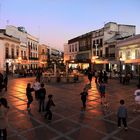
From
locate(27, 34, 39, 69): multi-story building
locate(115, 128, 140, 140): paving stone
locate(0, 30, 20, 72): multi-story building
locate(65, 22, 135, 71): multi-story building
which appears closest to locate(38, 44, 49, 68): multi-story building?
locate(27, 34, 39, 69): multi-story building

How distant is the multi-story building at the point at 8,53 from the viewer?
44.4 m

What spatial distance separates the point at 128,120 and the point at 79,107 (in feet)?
10.5

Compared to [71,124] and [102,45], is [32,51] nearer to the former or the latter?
[102,45]

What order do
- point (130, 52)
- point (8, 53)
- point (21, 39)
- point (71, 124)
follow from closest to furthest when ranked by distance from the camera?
point (71, 124), point (130, 52), point (8, 53), point (21, 39)

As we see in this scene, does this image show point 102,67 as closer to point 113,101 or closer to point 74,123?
point 113,101

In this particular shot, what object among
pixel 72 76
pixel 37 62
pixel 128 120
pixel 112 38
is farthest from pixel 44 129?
pixel 37 62

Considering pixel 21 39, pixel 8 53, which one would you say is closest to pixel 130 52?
pixel 8 53

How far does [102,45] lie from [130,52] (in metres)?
→ 10.4

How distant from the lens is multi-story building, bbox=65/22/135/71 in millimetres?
41812

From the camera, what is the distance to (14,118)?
967cm

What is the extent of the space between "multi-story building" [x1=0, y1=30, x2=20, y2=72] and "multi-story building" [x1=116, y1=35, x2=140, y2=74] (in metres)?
23.0

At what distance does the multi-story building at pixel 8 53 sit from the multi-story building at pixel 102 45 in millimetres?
13383

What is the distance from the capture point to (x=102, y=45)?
1769 inches

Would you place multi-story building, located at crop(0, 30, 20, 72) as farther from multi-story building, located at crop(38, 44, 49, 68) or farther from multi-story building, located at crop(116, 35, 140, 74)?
multi-story building, located at crop(116, 35, 140, 74)
